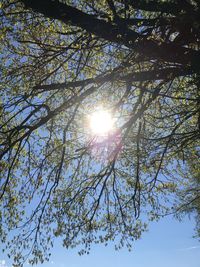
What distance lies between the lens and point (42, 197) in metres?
9.89

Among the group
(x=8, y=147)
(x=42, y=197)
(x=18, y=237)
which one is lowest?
(x=18, y=237)

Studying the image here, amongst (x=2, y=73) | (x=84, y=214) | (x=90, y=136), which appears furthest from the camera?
(x=90, y=136)

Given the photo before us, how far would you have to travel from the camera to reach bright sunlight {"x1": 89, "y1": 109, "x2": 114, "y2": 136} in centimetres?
1226

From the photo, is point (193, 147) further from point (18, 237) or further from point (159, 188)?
point (18, 237)

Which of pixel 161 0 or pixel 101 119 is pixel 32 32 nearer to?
pixel 101 119

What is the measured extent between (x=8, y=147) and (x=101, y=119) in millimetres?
4730

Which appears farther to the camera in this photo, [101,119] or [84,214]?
[101,119]

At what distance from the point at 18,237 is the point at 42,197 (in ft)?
4.61

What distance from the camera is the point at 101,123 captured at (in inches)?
507

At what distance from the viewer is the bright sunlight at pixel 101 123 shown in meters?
12.3

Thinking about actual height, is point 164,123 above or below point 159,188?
above

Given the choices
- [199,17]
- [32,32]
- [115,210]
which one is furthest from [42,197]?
[199,17]

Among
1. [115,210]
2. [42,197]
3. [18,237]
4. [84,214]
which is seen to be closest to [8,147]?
[42,197]

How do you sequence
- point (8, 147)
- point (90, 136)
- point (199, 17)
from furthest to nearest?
point (90, 136) < point (8, 147) < point (199, 17)
